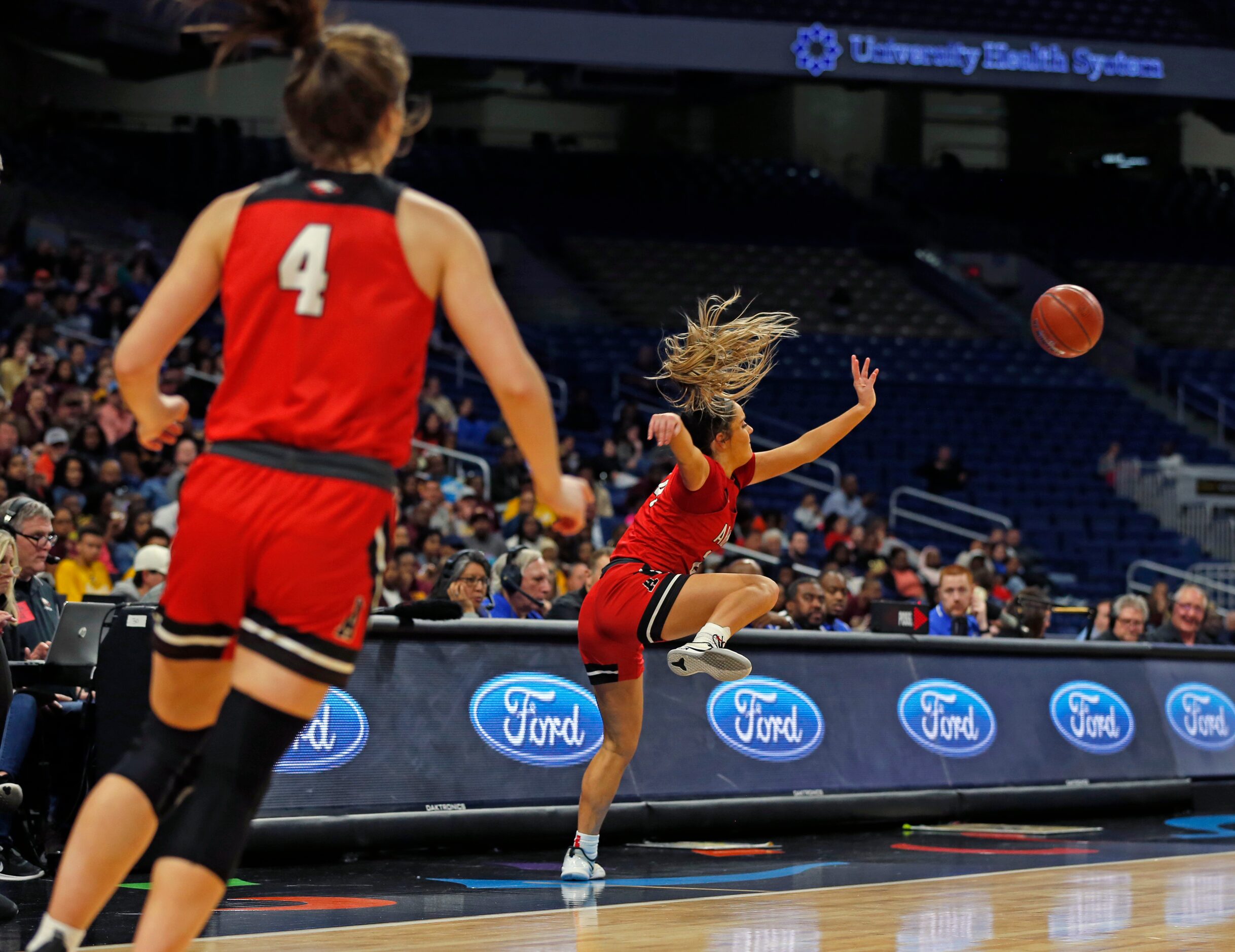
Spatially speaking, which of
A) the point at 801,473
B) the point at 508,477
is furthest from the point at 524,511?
the point at 801,473

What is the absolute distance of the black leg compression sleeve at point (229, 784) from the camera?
10.1ft

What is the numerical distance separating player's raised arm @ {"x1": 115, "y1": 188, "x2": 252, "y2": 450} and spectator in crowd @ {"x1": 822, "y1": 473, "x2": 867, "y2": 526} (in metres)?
16.5

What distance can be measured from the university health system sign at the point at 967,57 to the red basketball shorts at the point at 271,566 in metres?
23.4

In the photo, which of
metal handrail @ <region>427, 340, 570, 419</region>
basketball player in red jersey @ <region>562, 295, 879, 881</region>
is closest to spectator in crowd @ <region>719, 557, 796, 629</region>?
basketball player in red jersey @ <region>562, 295, 879, 881</region>

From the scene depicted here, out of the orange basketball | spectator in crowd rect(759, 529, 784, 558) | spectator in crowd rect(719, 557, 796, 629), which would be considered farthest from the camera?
spectator in crowd rect(759, 529, 784, 558)

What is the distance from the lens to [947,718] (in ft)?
31.8

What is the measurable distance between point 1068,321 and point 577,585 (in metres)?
4.37

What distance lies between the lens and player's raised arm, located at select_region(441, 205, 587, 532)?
3.25 m

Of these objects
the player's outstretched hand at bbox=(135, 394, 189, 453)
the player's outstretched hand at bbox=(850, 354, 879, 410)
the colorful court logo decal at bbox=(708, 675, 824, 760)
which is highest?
the player's outstretched hand at bbox=(135, 394, 189, 453)

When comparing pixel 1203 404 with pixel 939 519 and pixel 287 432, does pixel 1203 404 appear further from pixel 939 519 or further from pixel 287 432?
pixel 287 432

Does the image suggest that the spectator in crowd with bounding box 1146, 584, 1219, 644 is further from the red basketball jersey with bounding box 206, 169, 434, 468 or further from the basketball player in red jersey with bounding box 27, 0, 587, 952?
the red basketball jersey with bounding box 206, 169, 434, 468

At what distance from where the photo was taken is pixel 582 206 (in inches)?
1168

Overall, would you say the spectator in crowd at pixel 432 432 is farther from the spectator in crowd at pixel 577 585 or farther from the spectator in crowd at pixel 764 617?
the spectator in crowd at pixel 764 617

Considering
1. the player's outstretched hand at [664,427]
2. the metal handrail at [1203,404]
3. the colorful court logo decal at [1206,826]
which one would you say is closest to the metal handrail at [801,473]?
the metal handrail at [1203,404]
